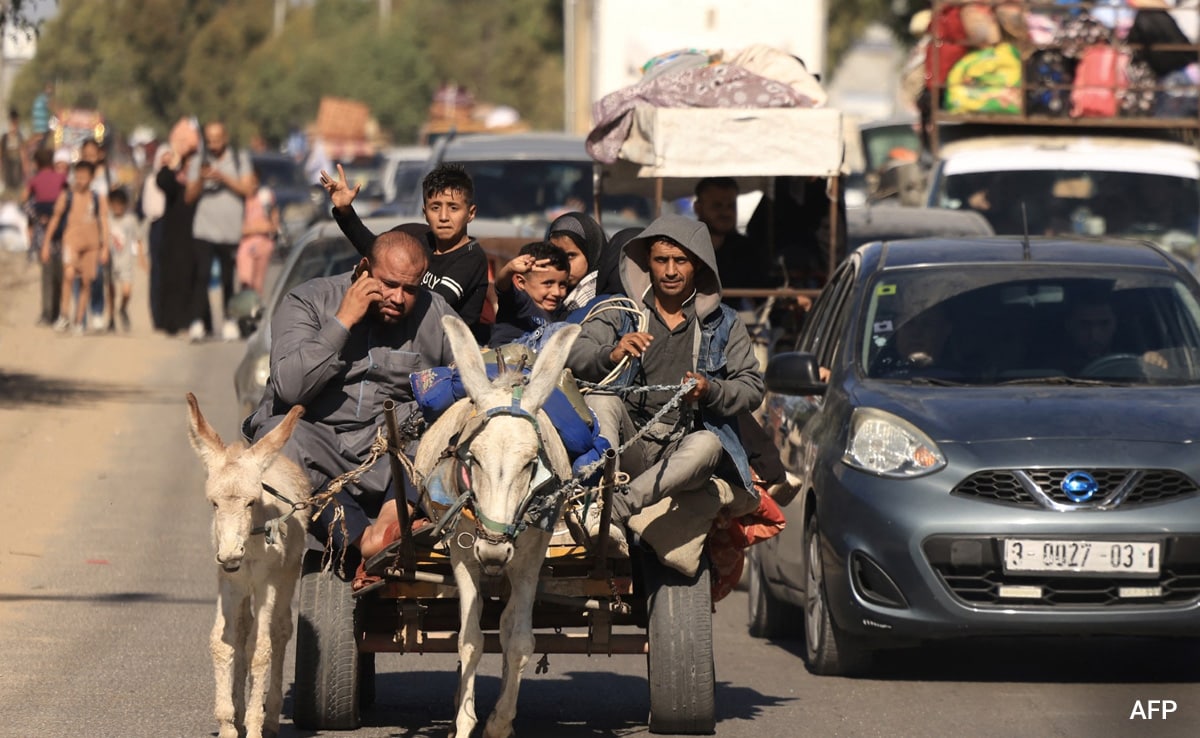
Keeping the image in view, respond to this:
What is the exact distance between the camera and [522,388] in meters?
6.93

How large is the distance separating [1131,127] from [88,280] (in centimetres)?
1348

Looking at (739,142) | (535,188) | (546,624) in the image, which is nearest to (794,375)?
(546,624)

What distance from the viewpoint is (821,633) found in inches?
380

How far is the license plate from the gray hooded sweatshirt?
163 cm

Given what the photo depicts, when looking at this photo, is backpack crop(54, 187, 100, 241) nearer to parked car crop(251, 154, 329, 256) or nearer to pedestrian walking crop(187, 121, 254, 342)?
pedestrian walking crop(187, 121, 254, 342)

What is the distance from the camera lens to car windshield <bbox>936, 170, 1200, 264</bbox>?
1684 cm

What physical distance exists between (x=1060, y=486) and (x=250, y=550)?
11.2 ft

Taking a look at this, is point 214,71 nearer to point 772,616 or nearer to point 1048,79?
point 1048,79

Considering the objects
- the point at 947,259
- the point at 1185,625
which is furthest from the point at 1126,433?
the point at 947,259

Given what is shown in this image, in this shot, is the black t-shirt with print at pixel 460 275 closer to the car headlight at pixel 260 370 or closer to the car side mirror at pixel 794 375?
the car side mirror at pixel 794 375

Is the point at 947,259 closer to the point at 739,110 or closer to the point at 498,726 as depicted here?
the point at 739,110

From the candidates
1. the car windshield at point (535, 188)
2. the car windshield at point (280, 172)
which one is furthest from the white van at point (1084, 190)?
the car windshield at point (280, 172)

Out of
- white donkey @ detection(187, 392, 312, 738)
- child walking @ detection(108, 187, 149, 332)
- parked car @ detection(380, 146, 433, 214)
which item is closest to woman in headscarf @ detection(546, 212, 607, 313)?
white donkey @ detection(187, 392, 312, 738)

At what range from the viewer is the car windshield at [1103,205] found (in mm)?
16844
